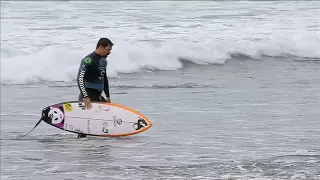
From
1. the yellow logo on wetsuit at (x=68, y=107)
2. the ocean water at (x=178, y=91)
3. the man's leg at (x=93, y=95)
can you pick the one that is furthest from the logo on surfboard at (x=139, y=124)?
the yellow logo on wetsuit at (x=68, y=107)

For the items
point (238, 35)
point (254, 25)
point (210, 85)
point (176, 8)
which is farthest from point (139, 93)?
point (176, 8)

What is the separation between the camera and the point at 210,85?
44.7 feet

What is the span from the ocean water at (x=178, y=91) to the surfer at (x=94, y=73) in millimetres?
570

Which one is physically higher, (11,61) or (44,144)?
(11,61)

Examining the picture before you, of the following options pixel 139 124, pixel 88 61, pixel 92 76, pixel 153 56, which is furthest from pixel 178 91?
pixel 153 56

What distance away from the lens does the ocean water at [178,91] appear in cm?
810

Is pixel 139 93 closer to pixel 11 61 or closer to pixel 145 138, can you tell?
pixel 145 138

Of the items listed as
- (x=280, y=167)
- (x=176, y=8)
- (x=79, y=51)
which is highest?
(x=176, y=8)

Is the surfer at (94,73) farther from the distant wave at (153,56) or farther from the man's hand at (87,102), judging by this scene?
the distant wave at (153,56)

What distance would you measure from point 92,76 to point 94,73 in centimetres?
5

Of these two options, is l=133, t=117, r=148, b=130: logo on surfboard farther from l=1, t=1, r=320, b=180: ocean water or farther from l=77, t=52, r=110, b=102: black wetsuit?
l=77, t=52, r=110, b=102: black wetsuit

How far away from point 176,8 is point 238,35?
8.57m

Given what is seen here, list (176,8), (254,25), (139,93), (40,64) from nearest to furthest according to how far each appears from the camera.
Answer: (139,93), (40,64), (254,25), (176,8)

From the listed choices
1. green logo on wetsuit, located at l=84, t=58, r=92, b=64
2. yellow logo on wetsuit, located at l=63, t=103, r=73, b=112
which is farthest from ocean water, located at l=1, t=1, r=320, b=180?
green logo on wetsuit, located at l=84, t=58, r=92, b=64
